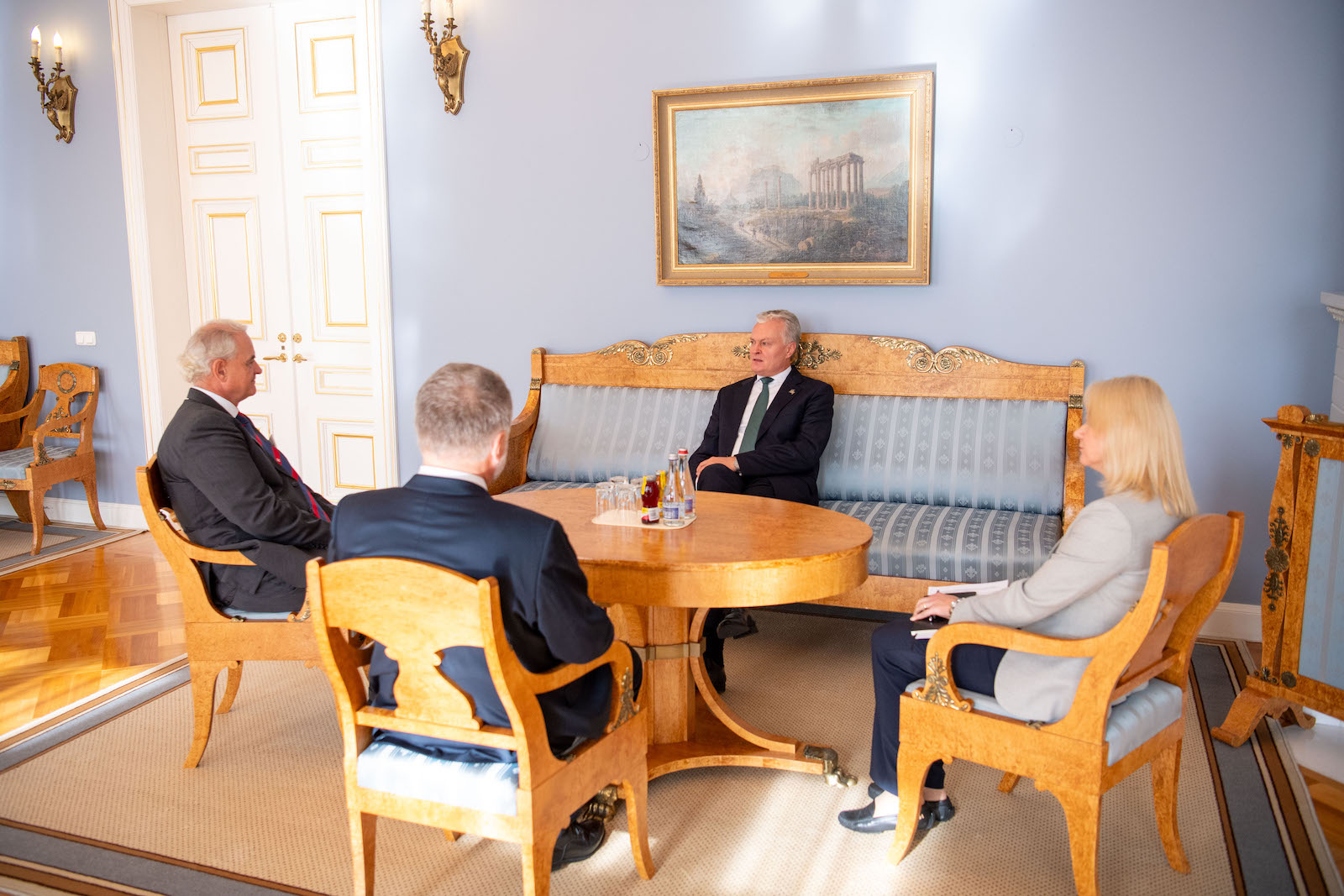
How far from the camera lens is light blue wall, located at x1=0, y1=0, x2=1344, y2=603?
3984 millimetres

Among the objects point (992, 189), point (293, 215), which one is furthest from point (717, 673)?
point (293, 215)

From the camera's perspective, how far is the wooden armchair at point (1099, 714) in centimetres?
220

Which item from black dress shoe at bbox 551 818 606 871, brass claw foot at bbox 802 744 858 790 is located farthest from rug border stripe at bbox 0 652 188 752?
brass claw foot at bbox 802 744 858 790

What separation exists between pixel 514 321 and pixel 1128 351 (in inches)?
115

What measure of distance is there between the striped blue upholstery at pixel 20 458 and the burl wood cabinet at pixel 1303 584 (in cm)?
607

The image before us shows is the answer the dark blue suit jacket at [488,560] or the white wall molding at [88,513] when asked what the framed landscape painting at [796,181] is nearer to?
the dark blue suit jacket at [488,560]

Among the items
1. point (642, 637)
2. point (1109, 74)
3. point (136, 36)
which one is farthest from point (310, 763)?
point (136, 36)

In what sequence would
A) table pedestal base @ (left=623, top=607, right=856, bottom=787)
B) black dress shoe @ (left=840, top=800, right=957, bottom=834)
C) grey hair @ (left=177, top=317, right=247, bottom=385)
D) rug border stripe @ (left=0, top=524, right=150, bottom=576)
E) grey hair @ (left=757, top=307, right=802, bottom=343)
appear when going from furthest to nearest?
rug border stripe @ (left=0, top=524, right=150, bottom=576) < grey hair @ (left=757, top=307, right=802, bottom=343) < grey hair @ (left=177, top=317, right=247, bottom=385) < table pedestal base @ (left=623, top=607, right=856, bottom=787) < black dress shoe @ (left=840, top=800, right=957, bottom=834)

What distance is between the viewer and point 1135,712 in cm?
235

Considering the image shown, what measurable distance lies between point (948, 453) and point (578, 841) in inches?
96.5

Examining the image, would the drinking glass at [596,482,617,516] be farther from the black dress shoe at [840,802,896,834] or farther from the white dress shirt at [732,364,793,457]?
the white dress shirt at [732,364,793,457]

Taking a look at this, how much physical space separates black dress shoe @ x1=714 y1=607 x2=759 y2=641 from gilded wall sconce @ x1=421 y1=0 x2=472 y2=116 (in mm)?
2896

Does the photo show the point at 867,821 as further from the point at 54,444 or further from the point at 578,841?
the point at 54,444

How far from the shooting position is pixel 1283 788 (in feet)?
9.70
